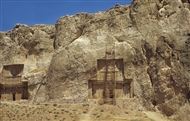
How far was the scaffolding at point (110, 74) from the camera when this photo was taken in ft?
117

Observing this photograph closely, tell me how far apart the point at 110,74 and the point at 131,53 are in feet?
10.4

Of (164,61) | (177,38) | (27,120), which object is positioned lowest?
(27,120)

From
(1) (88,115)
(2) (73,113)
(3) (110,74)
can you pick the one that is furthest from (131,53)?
(2) (73,113)

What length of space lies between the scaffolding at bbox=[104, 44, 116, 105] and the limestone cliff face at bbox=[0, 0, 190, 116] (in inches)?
21.5

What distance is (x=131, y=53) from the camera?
3553 centimetres

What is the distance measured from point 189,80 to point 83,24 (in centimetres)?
1379

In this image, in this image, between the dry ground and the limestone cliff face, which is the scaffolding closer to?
the limestone cliff face

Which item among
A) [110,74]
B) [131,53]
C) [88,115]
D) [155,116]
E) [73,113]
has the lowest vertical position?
[155,116]

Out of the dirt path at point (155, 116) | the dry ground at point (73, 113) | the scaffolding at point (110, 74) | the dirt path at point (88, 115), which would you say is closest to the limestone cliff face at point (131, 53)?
the scaffolding at point (110, 74)

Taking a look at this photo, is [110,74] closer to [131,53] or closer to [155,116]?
[131,53]

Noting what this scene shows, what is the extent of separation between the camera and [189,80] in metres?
32.4

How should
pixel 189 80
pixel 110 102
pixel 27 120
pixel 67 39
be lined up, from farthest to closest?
pixel 67 39 → pixel 110 102 → pixel 189 80 → pixel 27 120

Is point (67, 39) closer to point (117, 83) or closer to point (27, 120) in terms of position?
point (117, 83)

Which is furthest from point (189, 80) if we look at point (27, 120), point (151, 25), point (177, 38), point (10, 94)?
point (10, 94)
